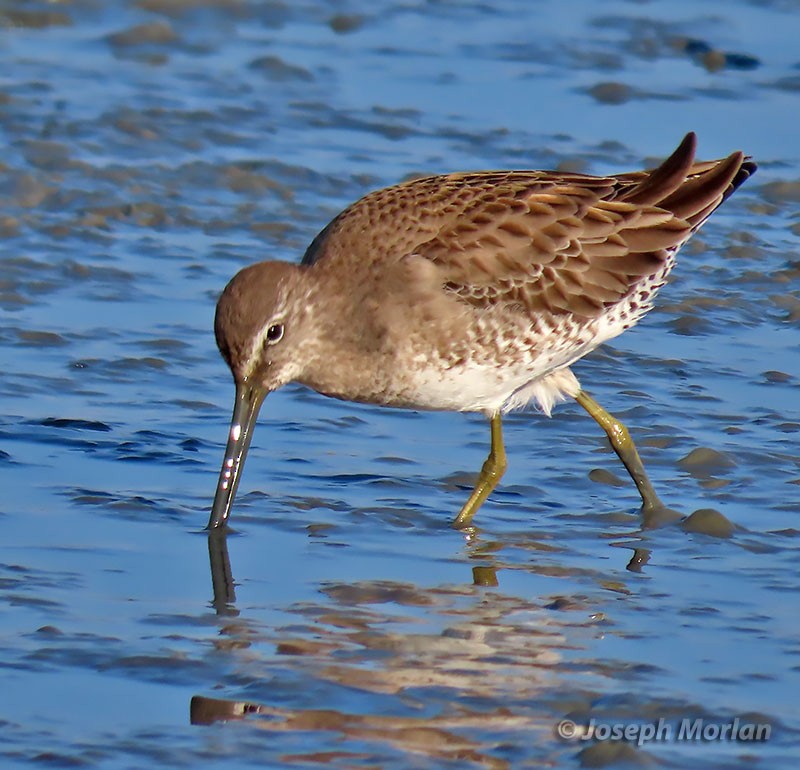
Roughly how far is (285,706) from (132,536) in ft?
5.25

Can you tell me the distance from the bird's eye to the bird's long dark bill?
19cm

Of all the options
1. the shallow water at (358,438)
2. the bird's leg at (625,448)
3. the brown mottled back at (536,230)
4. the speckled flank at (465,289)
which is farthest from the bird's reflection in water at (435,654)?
the brown mottled back at (536,230)

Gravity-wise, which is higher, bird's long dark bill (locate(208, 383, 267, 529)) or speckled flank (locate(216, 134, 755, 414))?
speckled flank (locate(216, 134, 755, 414))

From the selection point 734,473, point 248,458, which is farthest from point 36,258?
point 734,473

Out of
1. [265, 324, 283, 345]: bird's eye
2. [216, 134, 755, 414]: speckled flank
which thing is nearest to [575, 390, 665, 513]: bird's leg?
[216, 134, 755, 414]: speckled flank

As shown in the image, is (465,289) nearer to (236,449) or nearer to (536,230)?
(536,230)

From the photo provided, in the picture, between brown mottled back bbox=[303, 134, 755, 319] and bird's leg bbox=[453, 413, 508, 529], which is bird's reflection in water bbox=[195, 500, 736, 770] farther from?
brown mottled back bbox=[303, 134, 755, 319]

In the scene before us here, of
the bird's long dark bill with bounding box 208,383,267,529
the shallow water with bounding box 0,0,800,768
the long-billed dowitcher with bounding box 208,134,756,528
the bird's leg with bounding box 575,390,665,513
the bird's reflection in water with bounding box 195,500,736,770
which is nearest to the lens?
the bird's reflection in water with bounding box 195,500,736,770

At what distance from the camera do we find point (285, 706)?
566 centimetres

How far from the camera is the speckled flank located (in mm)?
7301

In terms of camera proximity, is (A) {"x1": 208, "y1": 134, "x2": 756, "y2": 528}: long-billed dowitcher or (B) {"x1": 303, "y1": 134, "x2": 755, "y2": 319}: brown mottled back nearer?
(A) {"x1": 208, "y1": 134, "x2": 756, "y2": 528}: long-billed dowitcher

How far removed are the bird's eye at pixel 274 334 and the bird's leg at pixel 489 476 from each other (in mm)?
1002

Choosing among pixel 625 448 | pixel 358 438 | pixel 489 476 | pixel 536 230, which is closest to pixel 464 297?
pixel 536 230

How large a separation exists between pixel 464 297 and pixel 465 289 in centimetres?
3
